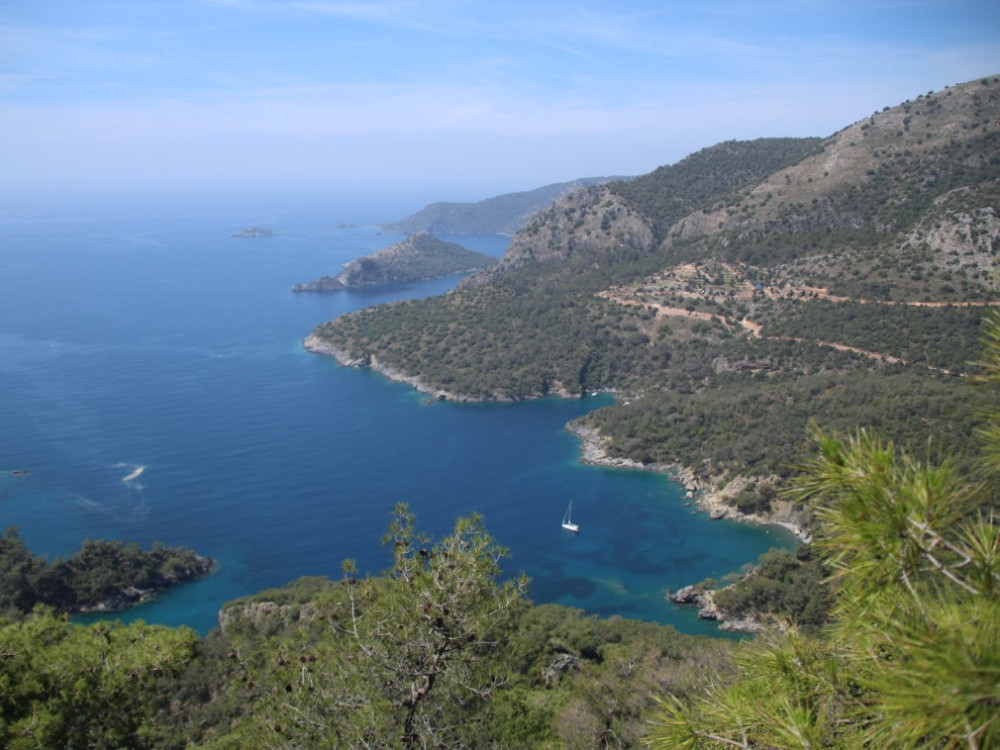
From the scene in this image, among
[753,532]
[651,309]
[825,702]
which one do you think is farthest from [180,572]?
[651,309]

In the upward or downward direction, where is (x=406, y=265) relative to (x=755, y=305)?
downward

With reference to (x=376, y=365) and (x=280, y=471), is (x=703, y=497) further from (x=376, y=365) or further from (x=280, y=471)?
(x=376, y=365)

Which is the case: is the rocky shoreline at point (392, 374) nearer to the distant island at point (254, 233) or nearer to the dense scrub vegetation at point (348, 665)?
the dense scrub vegetation at point (348, 665)

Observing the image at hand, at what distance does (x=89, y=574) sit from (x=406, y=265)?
80.5 meters

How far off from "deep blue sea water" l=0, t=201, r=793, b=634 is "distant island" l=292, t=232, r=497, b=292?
22.7 m

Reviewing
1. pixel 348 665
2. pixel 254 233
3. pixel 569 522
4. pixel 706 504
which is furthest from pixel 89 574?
pixel 254 233

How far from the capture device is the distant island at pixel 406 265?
9344 cm

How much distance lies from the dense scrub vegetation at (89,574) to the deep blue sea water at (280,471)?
0.86 m

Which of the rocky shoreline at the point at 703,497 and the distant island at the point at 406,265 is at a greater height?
the distant island at the point at 406,265

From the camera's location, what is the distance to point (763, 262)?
5294 centimetres

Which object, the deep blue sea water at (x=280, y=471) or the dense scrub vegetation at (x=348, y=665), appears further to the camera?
the deep blue sea water at (x=280, y=471)

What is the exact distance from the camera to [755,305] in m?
49.8

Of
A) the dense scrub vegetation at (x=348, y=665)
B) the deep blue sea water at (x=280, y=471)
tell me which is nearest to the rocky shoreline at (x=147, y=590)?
the deep blue sea water at (x=280, y=471)

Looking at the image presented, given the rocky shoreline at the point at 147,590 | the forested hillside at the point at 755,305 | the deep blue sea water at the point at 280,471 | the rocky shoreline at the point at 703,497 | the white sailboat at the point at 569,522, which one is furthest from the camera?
the forested hillside at the point at 755,305
